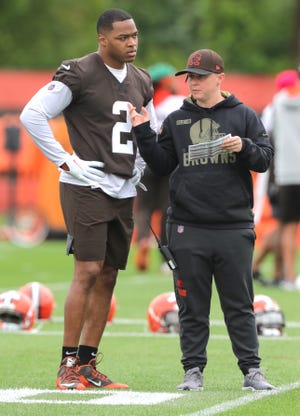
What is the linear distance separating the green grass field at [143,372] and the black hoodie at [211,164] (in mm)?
1078

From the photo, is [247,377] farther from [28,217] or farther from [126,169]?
[28,217]

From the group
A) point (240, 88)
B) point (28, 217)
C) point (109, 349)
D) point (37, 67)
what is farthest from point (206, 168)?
point (37, 67)

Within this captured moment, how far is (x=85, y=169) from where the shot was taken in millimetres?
8680

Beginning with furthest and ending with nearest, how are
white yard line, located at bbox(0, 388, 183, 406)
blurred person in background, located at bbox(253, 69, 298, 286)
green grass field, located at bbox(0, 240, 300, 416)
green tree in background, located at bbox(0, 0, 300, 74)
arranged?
green tree in background, located at bbox(0, 0, 300, 74), blurred person in background, located at bbox(253, 69, 298, 286), white yard line, located at bbox(0, 388, 183, 406), green grass field, located at bbox(0, 240, 300, 416)

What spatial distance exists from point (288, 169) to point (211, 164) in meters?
7.90

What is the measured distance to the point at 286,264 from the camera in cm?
1631

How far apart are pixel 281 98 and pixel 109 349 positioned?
6.19 m

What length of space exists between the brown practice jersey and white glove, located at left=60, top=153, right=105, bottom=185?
0.15 feet

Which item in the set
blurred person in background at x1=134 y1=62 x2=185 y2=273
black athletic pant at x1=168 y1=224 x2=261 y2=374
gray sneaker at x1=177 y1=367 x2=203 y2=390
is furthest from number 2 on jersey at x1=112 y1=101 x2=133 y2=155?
blurred person in background at x1=134 y1=62 x2=185 y2=273

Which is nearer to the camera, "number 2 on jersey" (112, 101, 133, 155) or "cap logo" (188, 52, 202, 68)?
"cap logo" (188, 52, 202, 68)

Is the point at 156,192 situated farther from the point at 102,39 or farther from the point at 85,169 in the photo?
the point at 85,169

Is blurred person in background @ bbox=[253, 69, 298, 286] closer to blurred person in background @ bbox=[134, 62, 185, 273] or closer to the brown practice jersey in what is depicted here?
blurred person in background @ bbox=[134, 62, 185, 273]

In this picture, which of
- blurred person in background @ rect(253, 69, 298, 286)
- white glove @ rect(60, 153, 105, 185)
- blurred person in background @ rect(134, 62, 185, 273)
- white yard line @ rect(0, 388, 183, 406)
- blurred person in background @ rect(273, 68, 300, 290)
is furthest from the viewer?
blurred person in background @ rect(134, 62, 185, 273)

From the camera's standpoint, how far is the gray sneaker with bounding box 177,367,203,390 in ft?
28.0
